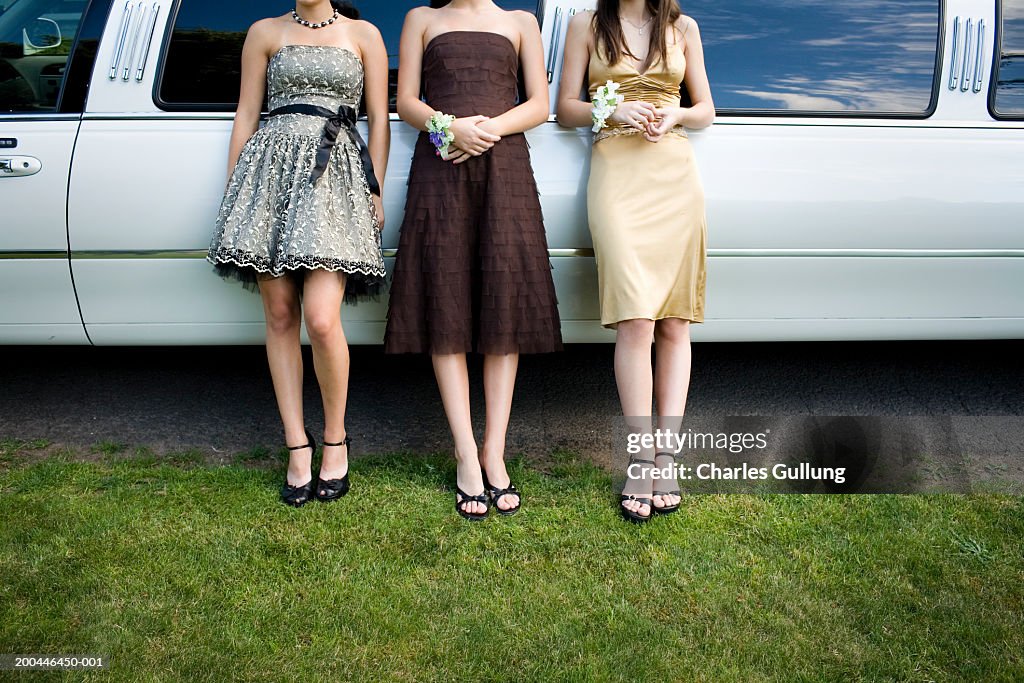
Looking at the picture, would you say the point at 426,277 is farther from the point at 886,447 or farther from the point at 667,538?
the point at 886,447

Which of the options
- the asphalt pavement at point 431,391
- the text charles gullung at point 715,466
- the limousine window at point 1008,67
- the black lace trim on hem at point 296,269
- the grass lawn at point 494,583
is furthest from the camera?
the asphalt pavement at point 431,391

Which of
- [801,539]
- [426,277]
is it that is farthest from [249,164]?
[801,539]

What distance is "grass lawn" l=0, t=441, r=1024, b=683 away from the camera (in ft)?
6.70

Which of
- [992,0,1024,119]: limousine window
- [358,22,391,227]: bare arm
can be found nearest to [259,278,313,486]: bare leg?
[358,22,391,227]: bare arm

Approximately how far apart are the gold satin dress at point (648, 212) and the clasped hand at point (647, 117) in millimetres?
46

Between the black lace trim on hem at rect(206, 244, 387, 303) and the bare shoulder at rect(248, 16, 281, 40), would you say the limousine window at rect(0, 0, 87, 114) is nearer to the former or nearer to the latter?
the bare shoulder at rect(248, 16, 281, 40)

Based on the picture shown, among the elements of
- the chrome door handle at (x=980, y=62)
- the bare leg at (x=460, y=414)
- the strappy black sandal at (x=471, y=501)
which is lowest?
the strappy black sandal at (x=471, y=501)

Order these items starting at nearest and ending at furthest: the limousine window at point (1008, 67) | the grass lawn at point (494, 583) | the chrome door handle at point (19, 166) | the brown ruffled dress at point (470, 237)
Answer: the grass lawn at point (494, 583)
the brown ruffled dress at point (470, 237)
the chrome door handle at point (19, 166)
the limousine window at point (1008, 67)

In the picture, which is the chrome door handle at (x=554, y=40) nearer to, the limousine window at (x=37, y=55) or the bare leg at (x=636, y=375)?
the bare leg at (x=636, y=375)

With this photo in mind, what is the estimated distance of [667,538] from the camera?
2566mm

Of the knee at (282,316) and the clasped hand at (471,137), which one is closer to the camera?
the clasped hand at (471,137)

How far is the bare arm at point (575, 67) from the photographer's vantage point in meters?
2.79

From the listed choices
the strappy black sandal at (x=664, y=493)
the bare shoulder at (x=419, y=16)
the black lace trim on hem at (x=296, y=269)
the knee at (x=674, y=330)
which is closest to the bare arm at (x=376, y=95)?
the bare shoulder at (x=419, y=16)

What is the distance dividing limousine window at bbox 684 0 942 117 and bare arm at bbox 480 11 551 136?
62 centimetres
